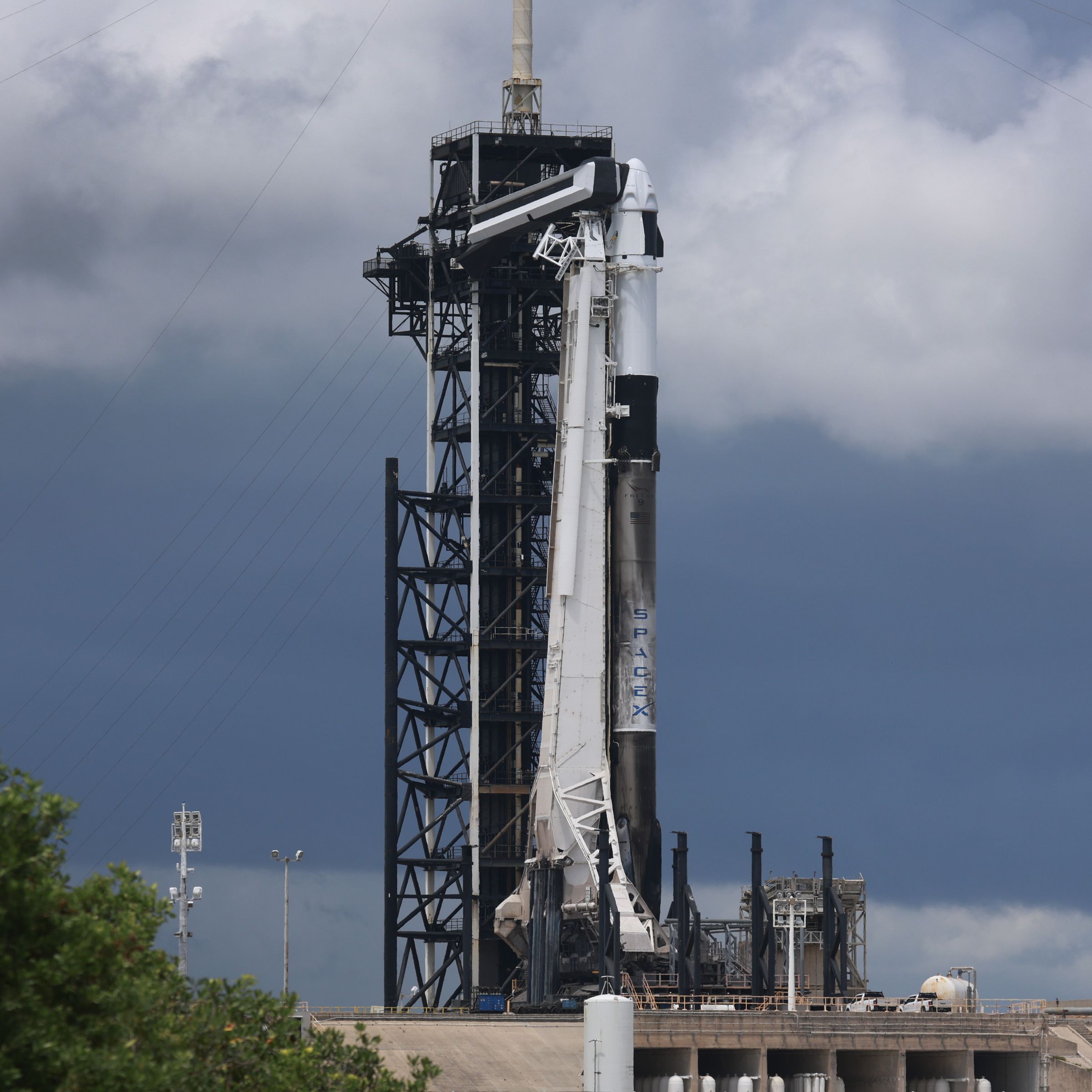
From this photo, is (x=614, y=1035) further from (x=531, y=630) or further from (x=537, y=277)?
(x=537, y=277)

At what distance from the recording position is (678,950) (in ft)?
255

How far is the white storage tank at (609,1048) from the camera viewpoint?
195 ft

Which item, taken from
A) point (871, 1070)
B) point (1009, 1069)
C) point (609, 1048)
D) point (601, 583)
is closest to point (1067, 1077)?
point (1009, 1069)

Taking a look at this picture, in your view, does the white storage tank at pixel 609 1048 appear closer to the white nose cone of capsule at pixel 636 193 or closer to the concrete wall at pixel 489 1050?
the concrete wall at pixel 489 1050

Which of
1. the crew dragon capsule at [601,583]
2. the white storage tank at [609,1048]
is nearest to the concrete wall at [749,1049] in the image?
the crew dragon capsule at [601,583]

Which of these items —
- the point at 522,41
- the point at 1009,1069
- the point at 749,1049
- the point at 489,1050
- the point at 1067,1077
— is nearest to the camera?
the point at 489,1050

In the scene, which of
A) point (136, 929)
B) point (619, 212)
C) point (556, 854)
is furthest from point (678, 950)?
point (136, 929)

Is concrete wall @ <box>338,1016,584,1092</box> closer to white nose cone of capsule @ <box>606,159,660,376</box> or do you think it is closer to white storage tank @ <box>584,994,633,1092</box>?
white storage tank @ <box>584,994,633,1092</box>

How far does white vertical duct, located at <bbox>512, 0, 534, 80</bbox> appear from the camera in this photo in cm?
10081

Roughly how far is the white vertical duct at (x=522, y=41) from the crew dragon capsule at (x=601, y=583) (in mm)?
16762

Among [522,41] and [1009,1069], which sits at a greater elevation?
[522,41]

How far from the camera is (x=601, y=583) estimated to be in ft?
270

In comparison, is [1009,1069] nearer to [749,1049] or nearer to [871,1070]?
[871,1070]

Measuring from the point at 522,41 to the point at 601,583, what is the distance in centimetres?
3075
